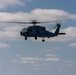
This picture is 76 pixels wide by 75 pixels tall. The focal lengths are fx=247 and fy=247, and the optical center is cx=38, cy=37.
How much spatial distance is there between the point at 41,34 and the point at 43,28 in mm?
3193

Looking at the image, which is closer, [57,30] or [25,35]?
[25,35]

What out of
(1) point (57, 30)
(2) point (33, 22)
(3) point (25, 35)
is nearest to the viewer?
(3) point (25, 35)

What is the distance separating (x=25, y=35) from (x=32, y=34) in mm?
3151

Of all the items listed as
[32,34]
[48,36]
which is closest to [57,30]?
[48,36]

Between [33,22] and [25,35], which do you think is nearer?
[25,35]

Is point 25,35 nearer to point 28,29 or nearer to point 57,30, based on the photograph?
point 28,29

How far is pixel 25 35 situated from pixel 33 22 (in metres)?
9.38

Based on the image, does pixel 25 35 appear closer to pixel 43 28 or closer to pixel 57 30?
pixel 43 28

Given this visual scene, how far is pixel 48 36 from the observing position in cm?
10881

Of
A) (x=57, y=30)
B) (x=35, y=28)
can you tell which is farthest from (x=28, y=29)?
(x=57, y=30)

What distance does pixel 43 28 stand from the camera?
354ft

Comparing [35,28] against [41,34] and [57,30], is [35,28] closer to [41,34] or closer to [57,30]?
[41,34]

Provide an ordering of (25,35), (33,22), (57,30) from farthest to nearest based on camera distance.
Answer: (57,30), (33,22), (25,35)

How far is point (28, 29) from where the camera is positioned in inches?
4205
